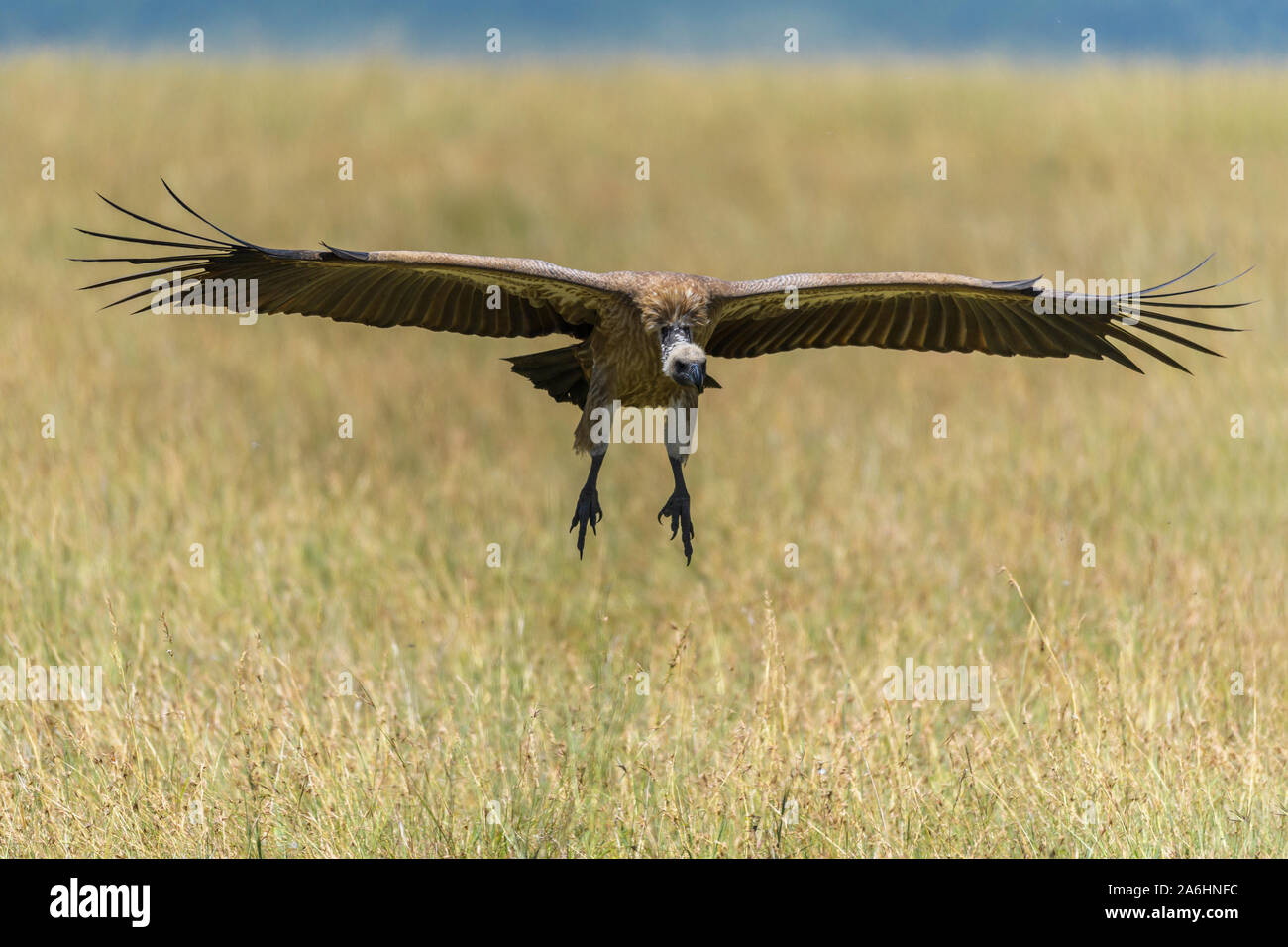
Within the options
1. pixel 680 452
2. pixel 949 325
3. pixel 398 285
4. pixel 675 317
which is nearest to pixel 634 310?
pixel 675 317

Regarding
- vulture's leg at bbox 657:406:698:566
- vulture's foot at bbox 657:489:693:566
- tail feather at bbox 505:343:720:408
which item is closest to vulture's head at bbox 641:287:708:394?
vulture's leg at bbox 657:406:698:566

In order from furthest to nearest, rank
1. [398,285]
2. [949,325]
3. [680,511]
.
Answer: [949,325], [398,285], [680,511]

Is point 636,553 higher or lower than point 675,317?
lower

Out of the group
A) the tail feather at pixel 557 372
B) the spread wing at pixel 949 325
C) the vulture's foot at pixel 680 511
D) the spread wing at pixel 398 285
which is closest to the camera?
the spread wing at pixel 398 285

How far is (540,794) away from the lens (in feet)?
22.1

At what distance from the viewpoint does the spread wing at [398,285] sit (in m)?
5.86

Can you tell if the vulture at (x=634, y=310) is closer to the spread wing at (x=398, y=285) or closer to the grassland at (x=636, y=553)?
the spread wing at (x=398, y=285)

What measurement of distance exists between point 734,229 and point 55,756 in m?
11.9

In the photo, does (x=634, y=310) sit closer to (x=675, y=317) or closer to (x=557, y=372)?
(x=675, y=317)

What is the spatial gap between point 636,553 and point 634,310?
15.2 feet

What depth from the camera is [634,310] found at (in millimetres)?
6051

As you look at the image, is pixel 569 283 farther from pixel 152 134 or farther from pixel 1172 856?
pixel 152 134

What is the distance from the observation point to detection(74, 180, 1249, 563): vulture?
5953 millimetres

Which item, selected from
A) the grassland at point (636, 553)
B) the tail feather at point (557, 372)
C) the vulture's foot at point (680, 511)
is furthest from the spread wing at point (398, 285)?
the grassland at point (636, 553)
